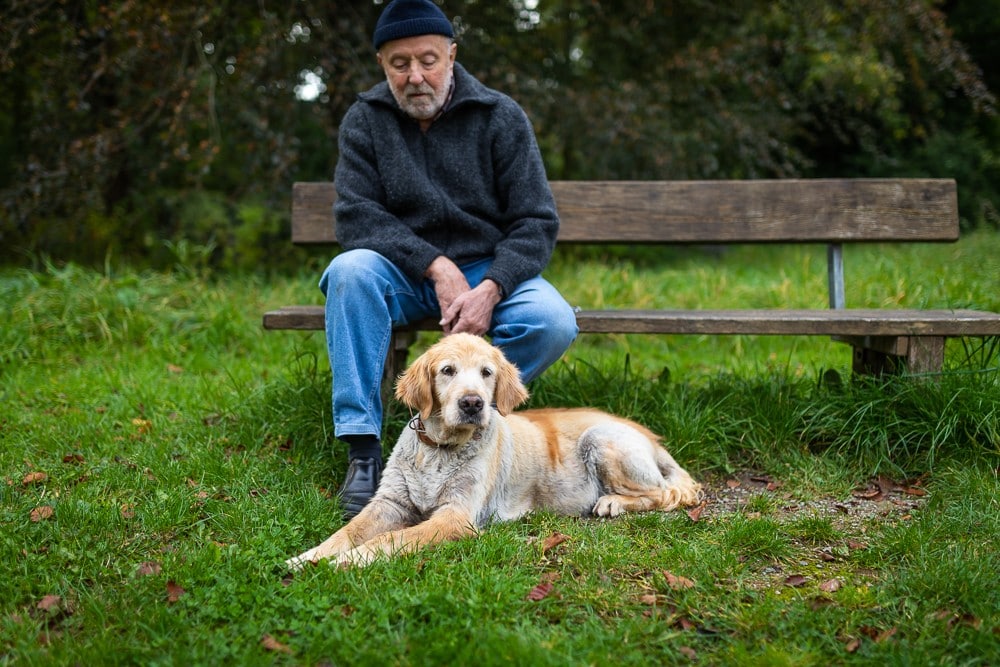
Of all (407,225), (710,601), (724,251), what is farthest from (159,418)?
(724,251)

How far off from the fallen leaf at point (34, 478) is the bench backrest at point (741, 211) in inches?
76.7

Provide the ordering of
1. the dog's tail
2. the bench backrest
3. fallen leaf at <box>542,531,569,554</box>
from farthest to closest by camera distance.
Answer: the bench backrest, the dog's tail, fallen leaf at <box>542,531,569,554</box>

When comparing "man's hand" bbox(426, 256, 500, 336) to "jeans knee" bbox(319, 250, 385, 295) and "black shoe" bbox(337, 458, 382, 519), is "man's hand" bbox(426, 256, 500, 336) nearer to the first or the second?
"jeans knee" bbox(319, 250, 385, 295)

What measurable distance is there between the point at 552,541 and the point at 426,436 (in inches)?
26.2

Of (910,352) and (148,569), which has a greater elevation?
(910,352)

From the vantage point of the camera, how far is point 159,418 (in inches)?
179

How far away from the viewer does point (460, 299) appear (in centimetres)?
383

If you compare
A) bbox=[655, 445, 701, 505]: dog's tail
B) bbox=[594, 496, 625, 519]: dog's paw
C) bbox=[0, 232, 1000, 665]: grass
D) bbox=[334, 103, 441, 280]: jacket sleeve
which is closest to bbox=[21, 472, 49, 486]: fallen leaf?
bbox=[0, 232, 1000, 665]: grass

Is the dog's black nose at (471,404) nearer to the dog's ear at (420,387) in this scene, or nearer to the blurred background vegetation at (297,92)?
the dog's ear at (420,387)

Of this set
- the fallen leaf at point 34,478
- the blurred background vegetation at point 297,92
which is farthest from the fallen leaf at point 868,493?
the blurred background vegetation at point 297,92

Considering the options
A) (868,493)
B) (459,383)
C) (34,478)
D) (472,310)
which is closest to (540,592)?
(459,383)

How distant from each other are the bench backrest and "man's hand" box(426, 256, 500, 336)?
1262 millimetres

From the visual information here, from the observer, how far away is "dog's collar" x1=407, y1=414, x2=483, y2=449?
3.45m

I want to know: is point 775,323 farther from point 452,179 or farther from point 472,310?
point 452,179
